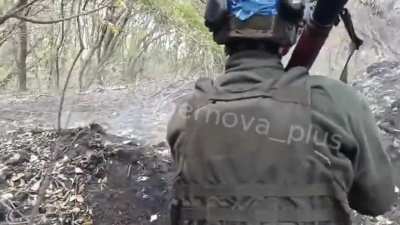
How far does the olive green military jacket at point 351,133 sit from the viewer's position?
177 cm

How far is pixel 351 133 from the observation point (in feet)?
5.81

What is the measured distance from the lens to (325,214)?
71.4 inches

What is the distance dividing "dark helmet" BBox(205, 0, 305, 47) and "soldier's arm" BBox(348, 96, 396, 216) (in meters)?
0.31

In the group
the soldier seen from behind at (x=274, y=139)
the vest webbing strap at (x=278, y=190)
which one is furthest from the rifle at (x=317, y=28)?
the vest webbing strap at (x=278, y=190)

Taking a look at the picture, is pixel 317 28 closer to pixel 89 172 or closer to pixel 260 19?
pixel 260 19

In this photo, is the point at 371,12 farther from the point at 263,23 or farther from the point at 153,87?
the point at 263,23

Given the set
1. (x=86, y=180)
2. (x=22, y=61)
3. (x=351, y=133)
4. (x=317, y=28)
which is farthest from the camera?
(x=22, y=61)

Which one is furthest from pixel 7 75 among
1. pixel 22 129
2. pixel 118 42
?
pixel 22 129

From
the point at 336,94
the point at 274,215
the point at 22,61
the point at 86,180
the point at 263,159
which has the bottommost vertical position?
the point at 22,61

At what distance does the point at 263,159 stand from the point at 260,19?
0.41 meters

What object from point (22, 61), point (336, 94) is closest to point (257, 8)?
point (336, 94)

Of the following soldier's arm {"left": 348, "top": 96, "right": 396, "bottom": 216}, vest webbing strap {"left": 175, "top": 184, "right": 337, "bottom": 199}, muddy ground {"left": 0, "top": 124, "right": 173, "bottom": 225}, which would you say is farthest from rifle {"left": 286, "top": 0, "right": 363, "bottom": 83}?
muddy ground {"left": 0, "top": 124, "right": 173, "bottom": 225}

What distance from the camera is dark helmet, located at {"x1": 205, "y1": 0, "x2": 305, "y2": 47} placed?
6.00ft

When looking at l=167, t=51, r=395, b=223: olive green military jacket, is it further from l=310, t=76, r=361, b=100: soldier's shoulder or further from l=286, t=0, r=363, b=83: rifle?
l=286, t=0, r=363, b=83: rifle
